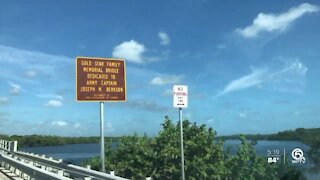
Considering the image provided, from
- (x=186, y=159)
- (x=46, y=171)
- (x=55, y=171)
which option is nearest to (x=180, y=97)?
(x=46, y=171)

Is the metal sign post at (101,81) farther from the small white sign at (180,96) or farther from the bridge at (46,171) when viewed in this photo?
the small white sign at (180,96)

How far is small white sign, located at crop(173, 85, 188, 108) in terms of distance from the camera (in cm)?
1269

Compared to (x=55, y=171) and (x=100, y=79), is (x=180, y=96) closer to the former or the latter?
(x=55, y=171)

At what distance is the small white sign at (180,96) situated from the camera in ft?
41.6

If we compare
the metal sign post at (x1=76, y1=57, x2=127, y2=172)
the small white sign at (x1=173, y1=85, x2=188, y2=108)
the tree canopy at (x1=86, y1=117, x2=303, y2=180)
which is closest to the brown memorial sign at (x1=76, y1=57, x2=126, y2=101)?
the metal sign post at (x1=76, y1=57, x2=127, y2=172)

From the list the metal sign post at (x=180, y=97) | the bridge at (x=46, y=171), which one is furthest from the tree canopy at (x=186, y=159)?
the metal sign post at (x=180, y=97)

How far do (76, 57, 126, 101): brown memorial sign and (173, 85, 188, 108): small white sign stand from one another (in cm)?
667

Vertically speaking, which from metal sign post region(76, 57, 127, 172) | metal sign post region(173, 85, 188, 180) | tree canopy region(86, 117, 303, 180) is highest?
metal sign post region(76, 57, 127, 172)

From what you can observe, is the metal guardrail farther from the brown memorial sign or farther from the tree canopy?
the tree canopy

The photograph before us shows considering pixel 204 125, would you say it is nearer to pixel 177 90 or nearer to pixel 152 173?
pixel 152 173

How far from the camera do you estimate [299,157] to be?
2242cm

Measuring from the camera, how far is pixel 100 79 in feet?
62.4

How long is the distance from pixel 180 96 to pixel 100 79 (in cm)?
683

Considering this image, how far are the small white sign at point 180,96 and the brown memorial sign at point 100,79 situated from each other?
6.67 meters
